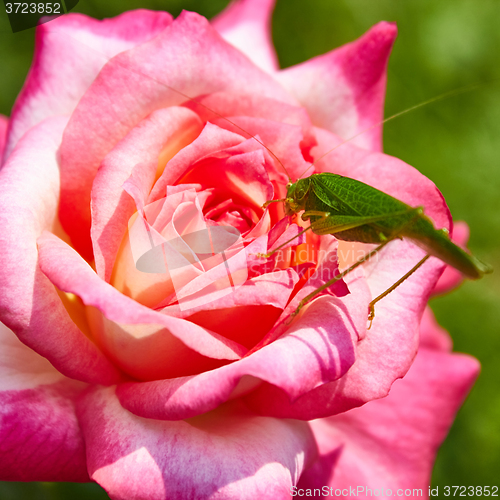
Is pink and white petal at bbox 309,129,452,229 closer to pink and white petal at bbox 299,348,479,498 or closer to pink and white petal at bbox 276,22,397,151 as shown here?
pink and white petal at bbox 276,22,397,151

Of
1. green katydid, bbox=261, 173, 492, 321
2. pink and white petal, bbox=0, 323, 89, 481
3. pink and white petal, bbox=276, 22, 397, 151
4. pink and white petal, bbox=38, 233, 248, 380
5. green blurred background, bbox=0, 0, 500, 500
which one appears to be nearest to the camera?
pink and white petal, bbox=38, 233, 248, 380

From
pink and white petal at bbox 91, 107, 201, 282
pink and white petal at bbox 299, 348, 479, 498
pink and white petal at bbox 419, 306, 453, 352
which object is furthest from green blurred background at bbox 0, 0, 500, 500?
pink and white petal at bbox 91, 107, 201, 282

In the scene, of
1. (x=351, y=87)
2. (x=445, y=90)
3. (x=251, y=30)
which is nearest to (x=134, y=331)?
(x=351, y=87)

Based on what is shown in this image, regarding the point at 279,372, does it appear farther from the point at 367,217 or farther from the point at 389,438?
the point at 389,438

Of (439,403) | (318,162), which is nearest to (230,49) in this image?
(318,162)

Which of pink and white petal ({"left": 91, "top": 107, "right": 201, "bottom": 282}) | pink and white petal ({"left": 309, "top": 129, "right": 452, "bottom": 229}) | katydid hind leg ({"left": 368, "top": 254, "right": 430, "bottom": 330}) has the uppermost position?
pink and white petal ({"left": 91, "top": 107, "right": 201, "bottom": 282})

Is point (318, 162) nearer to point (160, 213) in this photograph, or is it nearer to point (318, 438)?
point (160, 213)
